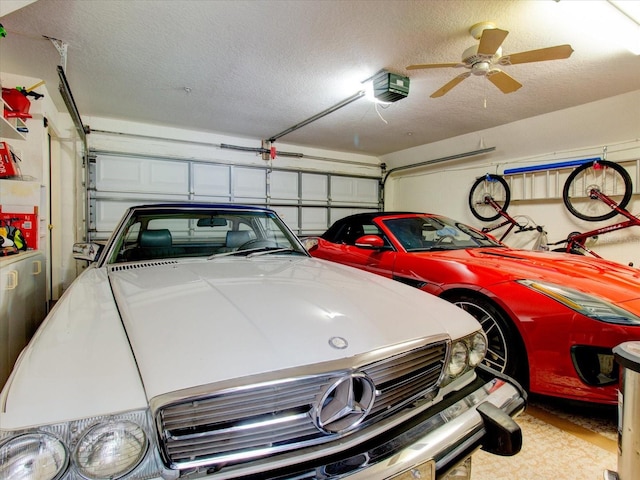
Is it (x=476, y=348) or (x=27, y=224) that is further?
(x=27, y=224)

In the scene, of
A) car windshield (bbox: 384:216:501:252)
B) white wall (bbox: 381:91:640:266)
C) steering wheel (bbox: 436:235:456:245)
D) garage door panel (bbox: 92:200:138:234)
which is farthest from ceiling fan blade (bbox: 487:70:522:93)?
garage door panel (bbox: 92:200:138:234)

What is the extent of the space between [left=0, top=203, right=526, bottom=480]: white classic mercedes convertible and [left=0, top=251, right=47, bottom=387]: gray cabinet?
1106 mm

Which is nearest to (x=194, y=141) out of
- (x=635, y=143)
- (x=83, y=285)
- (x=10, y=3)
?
(x=10, y=3)

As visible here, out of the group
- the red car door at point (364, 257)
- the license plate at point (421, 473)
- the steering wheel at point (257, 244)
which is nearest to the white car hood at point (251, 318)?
the license plate at point (421, 473)

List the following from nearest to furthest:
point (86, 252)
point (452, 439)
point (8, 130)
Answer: point (452, 439), point (86, 252), point (8, 130)

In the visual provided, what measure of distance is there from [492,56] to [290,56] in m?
1.96

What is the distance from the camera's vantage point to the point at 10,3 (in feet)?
5.68

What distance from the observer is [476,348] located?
128 cm

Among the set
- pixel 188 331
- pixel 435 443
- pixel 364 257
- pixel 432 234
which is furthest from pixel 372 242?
pixel 188 331

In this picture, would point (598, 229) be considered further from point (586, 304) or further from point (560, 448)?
point (560, 448)

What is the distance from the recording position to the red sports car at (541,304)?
1707mm

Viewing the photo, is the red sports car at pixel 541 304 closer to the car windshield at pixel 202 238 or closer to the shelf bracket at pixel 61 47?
the car windshield at pixel 202 238

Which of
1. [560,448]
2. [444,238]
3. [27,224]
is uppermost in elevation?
[27,224]

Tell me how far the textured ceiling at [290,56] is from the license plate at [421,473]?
298 cm
